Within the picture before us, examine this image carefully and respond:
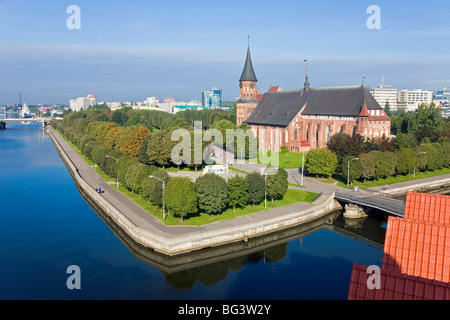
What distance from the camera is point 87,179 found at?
7206 cm

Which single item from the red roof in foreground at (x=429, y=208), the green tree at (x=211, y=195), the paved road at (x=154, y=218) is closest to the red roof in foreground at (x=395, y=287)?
the red roof in foreground at (x=429, y=208)

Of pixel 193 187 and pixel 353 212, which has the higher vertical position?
pixel 193 187

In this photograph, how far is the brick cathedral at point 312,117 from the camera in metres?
93.0

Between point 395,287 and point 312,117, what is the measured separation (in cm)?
8755

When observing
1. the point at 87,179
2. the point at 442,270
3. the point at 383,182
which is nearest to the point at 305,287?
the point at 442,270

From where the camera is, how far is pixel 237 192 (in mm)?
51219

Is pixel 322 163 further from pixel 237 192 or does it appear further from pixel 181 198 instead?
pixel 181 198

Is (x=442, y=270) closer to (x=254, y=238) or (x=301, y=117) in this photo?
(x=254, y=238)

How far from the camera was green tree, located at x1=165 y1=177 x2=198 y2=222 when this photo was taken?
151ft

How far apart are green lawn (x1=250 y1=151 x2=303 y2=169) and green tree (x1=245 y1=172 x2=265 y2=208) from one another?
95.9 ft

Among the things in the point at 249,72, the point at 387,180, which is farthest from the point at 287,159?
the point at 249,72

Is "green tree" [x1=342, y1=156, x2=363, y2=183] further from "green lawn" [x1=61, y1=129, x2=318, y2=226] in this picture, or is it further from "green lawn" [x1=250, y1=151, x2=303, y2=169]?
"green lawn" [x1=250, y1=151, x2=303, y2=169]

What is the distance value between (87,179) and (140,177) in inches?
802

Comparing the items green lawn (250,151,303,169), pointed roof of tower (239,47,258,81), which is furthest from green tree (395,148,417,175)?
pointed roof of tower (239,47,258,81)
